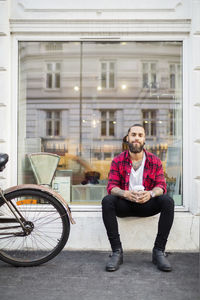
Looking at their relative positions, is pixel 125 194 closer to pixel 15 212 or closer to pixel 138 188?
pixel 138 188

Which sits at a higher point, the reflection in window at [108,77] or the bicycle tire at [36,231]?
the reflection in window at [108,77]

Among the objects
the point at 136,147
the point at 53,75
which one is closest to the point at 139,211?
the point at 136,147

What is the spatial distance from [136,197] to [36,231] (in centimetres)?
132

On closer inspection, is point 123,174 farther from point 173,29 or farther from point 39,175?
point 173,29

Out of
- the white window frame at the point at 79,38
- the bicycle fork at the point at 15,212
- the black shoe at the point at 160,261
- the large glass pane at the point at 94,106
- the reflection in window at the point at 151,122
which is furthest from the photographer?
the reflection in window at the point at 151,122

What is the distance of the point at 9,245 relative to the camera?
12.4ft

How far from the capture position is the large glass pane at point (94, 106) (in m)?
4.72

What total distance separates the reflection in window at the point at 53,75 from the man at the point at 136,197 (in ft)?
17.3

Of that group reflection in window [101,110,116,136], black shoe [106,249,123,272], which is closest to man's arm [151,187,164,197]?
black shoe [106,249,123,272]

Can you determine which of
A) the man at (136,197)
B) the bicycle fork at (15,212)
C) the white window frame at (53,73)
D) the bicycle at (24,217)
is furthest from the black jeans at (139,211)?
the white window frame at (53,73)

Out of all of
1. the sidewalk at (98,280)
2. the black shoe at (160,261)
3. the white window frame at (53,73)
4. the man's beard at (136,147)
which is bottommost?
the sidewalk at (98,280)

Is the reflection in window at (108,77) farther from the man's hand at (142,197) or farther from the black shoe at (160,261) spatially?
the black shoe at (160,261)

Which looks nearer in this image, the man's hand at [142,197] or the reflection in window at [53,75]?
the man's hand at [142,197]

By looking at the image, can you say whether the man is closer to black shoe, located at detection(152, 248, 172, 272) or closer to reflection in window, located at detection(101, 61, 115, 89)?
black shoe, located at detection(152, 248, 172, 272)
